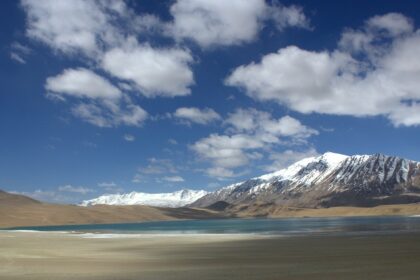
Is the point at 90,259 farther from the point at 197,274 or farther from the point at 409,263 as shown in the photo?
the point at 409,263

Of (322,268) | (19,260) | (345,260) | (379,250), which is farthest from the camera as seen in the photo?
(379,250)

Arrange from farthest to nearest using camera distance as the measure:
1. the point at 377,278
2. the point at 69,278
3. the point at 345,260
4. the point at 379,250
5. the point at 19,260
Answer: the point at 379,250, the point at 19,260, the point at 345,260, the point at 69,278, the point at 377,278

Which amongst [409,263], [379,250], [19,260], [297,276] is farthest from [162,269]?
[379,250]

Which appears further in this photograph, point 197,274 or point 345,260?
point 345,260

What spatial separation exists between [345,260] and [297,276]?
8.47 metres

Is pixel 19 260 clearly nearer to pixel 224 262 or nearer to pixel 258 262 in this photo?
pixel 224 262

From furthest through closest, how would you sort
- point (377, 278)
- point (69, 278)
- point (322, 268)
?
point (322, 268) → point (69, 278) → point (377, 278)

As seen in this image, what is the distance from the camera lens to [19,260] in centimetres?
3559

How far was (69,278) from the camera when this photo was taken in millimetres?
26031

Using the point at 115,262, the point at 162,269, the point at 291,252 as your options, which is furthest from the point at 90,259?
the point at 291,252

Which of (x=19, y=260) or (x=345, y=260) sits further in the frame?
(x=19, y=260)

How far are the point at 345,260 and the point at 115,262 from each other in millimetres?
16317

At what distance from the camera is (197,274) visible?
2762 centimetres

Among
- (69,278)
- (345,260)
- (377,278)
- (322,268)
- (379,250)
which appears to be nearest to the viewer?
(377,278)
